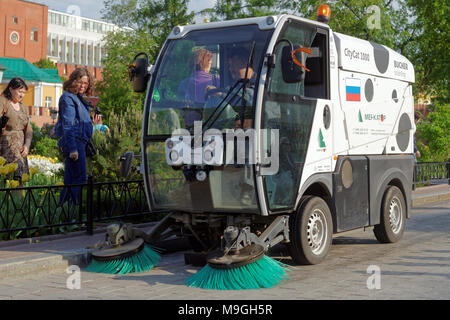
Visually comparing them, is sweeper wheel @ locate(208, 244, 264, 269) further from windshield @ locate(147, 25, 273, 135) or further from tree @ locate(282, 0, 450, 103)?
tree @ locate(282, 0, 450, 103)

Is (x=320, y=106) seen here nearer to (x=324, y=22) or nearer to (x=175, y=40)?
(x=324, y=22)

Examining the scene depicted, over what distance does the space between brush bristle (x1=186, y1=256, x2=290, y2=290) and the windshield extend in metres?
1.50

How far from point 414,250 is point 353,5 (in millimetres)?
21379

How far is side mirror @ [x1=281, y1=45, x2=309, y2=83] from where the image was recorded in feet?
23.9

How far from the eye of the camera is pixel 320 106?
26.8ft

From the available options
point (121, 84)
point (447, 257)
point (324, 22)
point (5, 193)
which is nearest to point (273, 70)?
point (324, 22)

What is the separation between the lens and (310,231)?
8023mm

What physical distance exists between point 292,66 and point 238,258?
210 cm

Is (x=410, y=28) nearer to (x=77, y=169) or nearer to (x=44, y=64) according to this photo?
(x=77, y=169)

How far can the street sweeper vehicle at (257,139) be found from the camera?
7.33 metres

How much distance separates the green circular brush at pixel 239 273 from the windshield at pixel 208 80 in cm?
138

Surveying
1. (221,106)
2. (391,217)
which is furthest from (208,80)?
(391,217)

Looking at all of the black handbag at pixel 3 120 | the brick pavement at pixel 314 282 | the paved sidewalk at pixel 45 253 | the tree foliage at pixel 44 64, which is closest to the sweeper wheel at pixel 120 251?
the brick pavement at pixel 314 282

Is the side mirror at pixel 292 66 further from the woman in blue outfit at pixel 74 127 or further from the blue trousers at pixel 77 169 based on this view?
the blue trousers at pixel 77 169
